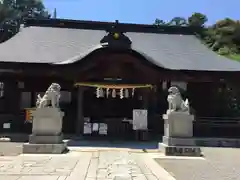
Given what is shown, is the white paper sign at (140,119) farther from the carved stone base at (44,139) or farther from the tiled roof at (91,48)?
the carved stone base at (44,139)

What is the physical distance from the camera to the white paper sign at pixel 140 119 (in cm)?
1543

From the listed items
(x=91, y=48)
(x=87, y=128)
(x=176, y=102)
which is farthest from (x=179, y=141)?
(x=91, y=48)

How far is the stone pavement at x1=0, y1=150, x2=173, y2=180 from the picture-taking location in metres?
6.91

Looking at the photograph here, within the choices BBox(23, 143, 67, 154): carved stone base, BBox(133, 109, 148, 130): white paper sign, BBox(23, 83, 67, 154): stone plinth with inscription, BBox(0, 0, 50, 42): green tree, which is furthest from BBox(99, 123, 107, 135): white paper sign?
BBox(0, 0, 50, 42): green tree

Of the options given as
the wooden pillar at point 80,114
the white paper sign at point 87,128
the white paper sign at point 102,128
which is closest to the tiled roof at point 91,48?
the wooden pillar at point 80,114

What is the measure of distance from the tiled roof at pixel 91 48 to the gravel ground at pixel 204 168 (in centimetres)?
707

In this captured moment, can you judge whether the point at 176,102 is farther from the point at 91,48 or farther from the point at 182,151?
the point at 91,48

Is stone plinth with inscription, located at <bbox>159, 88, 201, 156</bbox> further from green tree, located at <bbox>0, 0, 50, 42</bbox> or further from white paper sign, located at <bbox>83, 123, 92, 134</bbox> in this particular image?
green tree, located at <bbox>0, 0, 50, 42</bbox>

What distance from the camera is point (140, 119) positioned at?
15.5 m

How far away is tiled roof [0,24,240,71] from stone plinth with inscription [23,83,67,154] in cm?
524

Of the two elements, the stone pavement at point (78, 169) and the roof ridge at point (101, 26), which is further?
the roof ridge at point (101, 26)

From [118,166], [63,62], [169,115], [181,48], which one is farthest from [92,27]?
[118,166]

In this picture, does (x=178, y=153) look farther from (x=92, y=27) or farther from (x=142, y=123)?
(x=92, y=27)

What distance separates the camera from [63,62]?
1647 cm
